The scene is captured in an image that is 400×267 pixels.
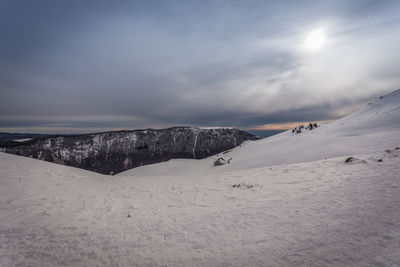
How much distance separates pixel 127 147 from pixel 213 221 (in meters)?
52.5

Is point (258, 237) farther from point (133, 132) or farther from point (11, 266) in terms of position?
point (133, 132)

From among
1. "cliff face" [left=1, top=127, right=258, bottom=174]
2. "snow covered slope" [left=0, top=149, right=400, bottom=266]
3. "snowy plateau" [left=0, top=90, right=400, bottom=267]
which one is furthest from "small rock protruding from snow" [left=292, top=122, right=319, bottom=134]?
"cliff face" [left=1, top=127, right=258, bottom=174]

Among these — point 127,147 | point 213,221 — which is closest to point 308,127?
point 213,221

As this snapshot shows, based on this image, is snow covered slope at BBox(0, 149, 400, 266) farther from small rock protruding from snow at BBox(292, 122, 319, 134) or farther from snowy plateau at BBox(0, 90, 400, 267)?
small rock protruding from snow at BBox(292, 122, 319, 134)

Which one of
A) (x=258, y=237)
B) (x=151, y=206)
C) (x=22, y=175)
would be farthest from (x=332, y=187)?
(x=22, y=175)

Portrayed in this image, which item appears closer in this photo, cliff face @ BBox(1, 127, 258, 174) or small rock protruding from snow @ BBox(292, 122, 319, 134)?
small rock protruding from snow @ BBox(292, 122, 319, 134)

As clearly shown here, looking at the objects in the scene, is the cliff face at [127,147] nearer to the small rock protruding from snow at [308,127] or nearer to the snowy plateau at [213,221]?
the small rock protruding from snow at [308,127]

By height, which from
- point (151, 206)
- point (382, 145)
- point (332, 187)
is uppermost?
point (382, 145)

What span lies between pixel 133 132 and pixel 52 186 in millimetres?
51029

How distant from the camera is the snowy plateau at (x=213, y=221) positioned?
284cm

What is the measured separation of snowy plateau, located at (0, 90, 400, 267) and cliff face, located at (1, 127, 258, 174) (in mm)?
43886

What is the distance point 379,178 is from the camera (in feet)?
19.1

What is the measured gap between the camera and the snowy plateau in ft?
9.33

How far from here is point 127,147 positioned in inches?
2050
